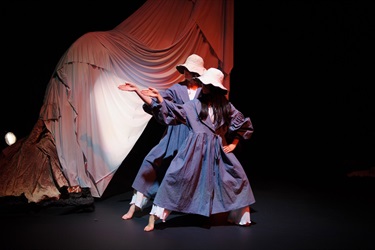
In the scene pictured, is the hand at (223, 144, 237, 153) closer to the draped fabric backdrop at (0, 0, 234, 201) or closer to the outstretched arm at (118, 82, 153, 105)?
the outstretched arm at (118, 82, 153, 105)

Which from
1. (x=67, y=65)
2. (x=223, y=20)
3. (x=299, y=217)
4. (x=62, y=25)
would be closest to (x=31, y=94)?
(x=62, y=25)

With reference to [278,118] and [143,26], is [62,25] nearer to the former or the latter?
[143,26]

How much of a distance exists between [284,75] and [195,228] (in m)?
3.35

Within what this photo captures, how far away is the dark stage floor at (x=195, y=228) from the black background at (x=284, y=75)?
1.57 meters

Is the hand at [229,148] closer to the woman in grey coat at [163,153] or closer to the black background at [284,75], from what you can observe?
the woman in grey coat at [163,153]

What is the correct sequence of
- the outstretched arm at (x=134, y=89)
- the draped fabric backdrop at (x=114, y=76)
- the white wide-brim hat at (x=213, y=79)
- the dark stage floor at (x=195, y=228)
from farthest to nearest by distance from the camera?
1. the draped fabric backdrop at (x=114, y=76)
2. the white wide-brim hat at (x=213, y=79)
3. the outstretched arm at (x=134, y=89)
4. the dark stage floor at (x=195, y=228)

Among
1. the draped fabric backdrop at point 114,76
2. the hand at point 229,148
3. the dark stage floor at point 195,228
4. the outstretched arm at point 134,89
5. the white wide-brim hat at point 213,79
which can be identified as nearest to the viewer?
the dark stage floor at point 195,228

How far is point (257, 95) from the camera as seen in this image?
593cm

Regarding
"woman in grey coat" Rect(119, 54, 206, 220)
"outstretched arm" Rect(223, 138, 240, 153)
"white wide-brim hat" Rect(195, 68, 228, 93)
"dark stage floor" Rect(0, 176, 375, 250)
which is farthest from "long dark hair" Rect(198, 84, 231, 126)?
"dark stage floor" Rect(0, 176, 375, 250)

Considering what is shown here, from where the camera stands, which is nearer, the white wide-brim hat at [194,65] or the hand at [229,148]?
the hand at [229,148]

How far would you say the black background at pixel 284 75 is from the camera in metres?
4.33

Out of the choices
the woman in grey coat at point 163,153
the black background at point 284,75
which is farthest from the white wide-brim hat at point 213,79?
the black background at point 284,75

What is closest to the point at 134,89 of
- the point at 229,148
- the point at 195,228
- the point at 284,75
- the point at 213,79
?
the point at 213,79

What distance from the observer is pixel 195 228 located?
9.69 ft
